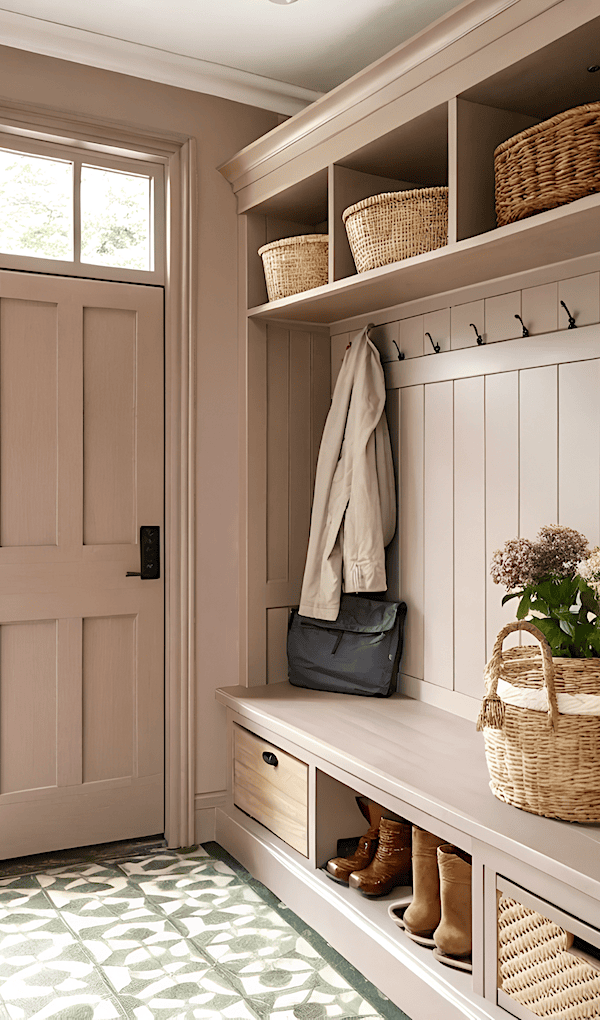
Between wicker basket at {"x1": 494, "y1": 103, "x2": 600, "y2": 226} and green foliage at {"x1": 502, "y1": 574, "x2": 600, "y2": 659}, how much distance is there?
787 mm

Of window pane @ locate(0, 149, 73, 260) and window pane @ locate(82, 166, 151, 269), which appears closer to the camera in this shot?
window pane @ locate(0, 149, 73, 260)

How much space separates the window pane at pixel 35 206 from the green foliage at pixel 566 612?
188 centimetres

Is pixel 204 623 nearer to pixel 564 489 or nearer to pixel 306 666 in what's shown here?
pixel 306 666

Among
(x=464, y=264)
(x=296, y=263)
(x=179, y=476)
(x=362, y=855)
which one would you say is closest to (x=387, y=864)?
(x=362, y=855)

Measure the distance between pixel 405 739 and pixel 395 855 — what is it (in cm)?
29

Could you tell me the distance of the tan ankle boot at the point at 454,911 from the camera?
6.06 feet

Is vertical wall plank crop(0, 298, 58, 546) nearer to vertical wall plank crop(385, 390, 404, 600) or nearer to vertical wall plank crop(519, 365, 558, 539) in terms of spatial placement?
vertical wall plank crop(385, 390, 404, 600)

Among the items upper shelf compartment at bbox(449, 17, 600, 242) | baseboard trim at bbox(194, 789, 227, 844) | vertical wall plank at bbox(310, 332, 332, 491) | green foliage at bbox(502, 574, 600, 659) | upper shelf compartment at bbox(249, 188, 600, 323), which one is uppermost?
upper shelf compartment at bbox(449, 17, 600, 242)

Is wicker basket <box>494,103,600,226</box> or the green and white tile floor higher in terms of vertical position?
wicker basket <box>494,103,600,226</box>

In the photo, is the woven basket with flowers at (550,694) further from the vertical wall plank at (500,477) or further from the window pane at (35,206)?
the window pane at (35,206)

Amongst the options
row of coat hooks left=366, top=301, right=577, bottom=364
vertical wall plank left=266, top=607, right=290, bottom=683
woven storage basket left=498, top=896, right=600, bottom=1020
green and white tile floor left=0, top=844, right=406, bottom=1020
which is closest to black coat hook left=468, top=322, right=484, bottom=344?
row of coat hooks left=366, top=301, right=577, bottom=364

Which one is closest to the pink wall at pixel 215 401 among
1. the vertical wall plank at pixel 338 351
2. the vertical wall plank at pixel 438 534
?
the vertical wall plank at pixel 338 351

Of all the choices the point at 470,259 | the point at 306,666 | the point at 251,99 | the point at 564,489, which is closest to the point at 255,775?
the point at 306,666

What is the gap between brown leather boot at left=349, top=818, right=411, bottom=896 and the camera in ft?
7.09
